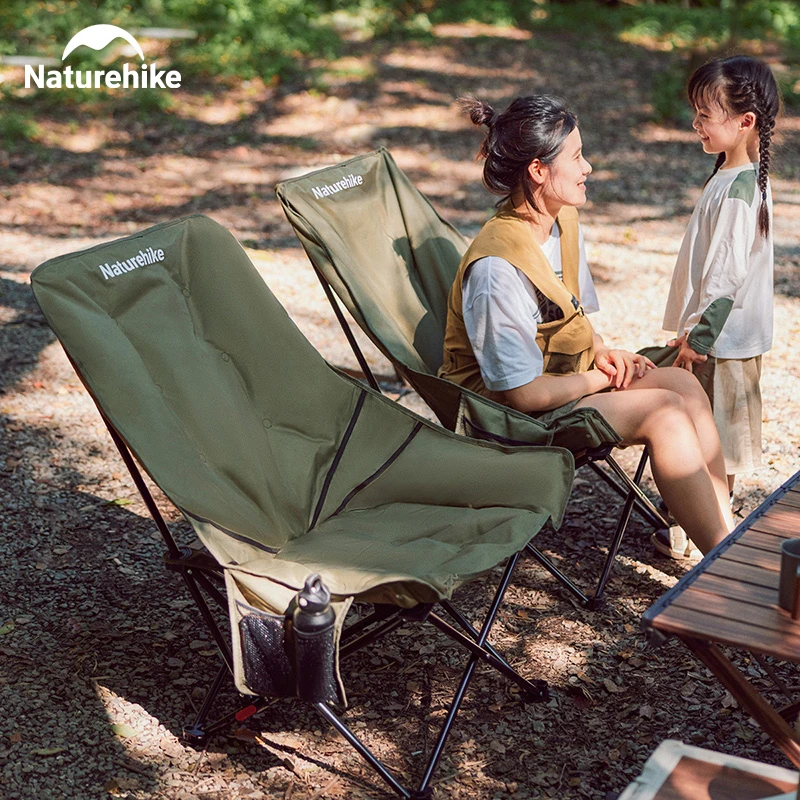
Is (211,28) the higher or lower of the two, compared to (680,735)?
higher

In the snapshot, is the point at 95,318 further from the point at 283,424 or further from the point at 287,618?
the point at 287,618

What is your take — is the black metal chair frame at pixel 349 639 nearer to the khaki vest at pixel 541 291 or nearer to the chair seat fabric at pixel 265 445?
the chair seat fabric at pixel 265 445

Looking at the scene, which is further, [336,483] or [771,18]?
[771,18]

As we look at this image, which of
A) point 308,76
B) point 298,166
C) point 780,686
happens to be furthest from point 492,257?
point 308,76

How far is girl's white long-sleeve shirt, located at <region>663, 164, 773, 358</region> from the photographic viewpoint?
299 centimetres

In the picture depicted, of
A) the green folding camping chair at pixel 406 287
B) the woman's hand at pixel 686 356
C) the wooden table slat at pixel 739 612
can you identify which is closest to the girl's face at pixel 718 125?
the woman's hand at pixel 686 356

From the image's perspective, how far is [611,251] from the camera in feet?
21.5

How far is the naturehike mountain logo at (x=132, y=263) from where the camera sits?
8.64 feet

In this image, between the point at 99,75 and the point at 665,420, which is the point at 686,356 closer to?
the point at 665,420

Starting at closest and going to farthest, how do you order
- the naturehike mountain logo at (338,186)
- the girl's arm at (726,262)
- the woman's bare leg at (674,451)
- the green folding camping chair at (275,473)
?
the green folding camping chair at (275,473), the woman's bare leg at (674,451), the girl's arm at (726,262), the naturehike mountain logo at (338,186)

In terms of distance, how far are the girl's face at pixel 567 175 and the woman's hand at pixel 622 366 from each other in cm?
46

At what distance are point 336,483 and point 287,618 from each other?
0.82 m

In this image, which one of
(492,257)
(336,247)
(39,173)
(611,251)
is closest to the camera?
(492,257)

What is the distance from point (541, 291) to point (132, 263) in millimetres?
1093
